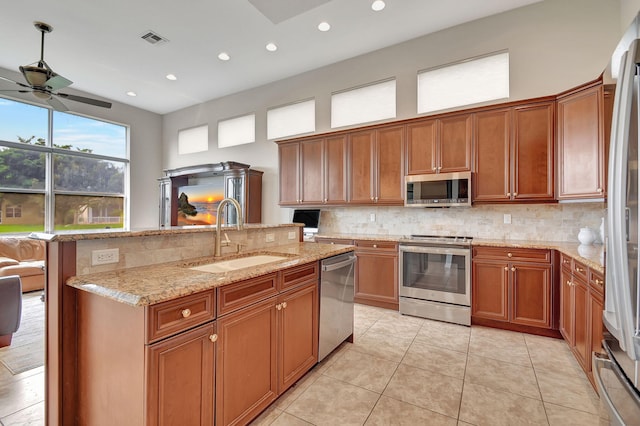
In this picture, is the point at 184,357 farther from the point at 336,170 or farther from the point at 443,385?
the point at 336,170

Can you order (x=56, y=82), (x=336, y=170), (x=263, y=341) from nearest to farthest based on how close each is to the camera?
(x=263, y=341) < (x=56, y=82) < (x=336, y=170)

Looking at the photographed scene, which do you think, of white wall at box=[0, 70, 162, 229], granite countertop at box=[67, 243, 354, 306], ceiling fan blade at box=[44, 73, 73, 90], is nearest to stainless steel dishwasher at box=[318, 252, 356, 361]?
granite countertop at box=[67, 243, 354, 306]

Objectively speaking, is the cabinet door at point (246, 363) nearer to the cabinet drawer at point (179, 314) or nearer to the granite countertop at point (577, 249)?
the cabinet drawer at point (179, 314)

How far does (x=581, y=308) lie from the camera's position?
2.25m

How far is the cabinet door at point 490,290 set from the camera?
313 centimetres

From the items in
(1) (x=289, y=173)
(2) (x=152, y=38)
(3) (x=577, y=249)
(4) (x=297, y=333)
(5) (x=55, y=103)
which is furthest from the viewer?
(1) (x=289, y=173)

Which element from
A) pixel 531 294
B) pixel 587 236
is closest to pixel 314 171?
pixel 531 294

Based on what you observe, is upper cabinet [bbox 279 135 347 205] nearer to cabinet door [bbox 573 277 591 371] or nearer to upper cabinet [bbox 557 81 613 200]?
upper cabinet [bbox 557 81 613 200]

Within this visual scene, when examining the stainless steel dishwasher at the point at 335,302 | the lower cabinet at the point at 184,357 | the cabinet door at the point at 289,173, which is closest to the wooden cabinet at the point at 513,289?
the stainless steel dishwasher at the point at 335,302

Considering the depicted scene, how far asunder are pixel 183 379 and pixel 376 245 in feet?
9.45

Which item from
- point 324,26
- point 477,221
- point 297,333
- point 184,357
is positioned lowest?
point 297,333

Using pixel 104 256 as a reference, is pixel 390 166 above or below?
above

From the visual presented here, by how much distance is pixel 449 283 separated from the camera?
3.38 metres

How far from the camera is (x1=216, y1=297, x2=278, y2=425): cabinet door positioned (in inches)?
59.6
